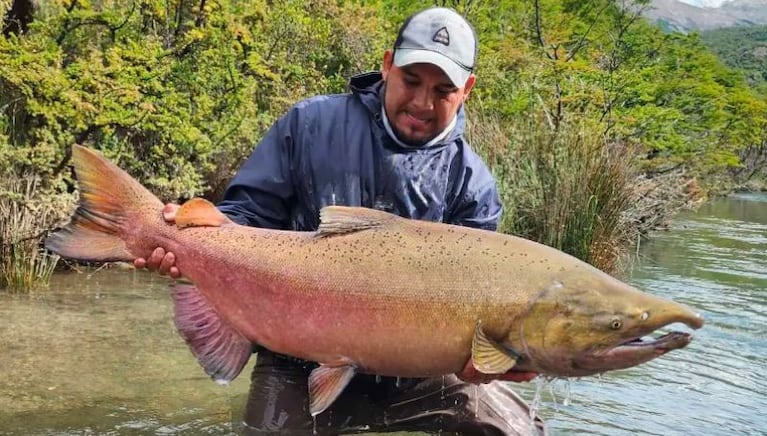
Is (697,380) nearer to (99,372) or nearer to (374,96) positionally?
(374,96)

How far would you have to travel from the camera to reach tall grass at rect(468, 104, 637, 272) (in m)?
9.34

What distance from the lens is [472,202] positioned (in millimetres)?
3885

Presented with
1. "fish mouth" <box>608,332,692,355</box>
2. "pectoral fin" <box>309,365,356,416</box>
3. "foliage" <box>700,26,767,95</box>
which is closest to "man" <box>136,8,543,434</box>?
"pectoral fin" <box>309,365,356,416</box>

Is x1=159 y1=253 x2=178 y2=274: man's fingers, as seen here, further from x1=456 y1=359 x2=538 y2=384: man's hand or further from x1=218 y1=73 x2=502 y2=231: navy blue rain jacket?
x1=456 y1=359 x2=538 y2=384: man's hand

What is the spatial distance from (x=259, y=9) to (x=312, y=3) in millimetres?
6522

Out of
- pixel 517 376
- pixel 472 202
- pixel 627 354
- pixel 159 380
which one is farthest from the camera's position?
pixel 159 380

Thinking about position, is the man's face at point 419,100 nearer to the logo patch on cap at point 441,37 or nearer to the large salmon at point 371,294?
the logo patch on cap at point 441,37

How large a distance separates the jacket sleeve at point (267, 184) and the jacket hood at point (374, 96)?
1.08 ft

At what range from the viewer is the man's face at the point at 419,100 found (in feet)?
11.7

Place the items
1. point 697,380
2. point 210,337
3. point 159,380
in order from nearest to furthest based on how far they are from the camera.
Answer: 1. point 210,337
2. point 159,380
3. point 697,380

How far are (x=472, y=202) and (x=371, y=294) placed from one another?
114 cm

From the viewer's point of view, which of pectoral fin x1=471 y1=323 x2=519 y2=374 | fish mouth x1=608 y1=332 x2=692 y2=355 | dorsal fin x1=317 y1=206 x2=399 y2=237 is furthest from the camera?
dorsal fin x1=317 y1=206 x2=399 y2=237

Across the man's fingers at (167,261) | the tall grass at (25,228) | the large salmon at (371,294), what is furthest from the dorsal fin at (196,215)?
the tall grass at (25,228)

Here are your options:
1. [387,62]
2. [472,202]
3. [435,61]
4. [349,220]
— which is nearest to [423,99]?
[435,61]
